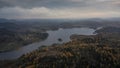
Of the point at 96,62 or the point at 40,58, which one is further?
the point at 40,58

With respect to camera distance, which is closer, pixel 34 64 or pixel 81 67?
pixel 81 67

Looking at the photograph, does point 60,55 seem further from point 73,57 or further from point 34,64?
point 34,64

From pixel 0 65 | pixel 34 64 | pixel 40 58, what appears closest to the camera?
pixel 34 64

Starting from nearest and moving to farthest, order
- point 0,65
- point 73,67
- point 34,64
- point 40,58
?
point 73,67 → point 34,64 → point 40,58 → point 0,65

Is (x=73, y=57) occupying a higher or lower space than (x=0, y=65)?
higher

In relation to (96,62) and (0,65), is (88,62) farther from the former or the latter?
(0,65)

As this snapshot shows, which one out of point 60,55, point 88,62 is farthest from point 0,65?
point 88,62

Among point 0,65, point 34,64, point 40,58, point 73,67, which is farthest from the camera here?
point 0,65

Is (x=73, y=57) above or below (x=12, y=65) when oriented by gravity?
above

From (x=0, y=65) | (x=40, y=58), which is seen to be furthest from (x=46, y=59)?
(x=0, y=65)
